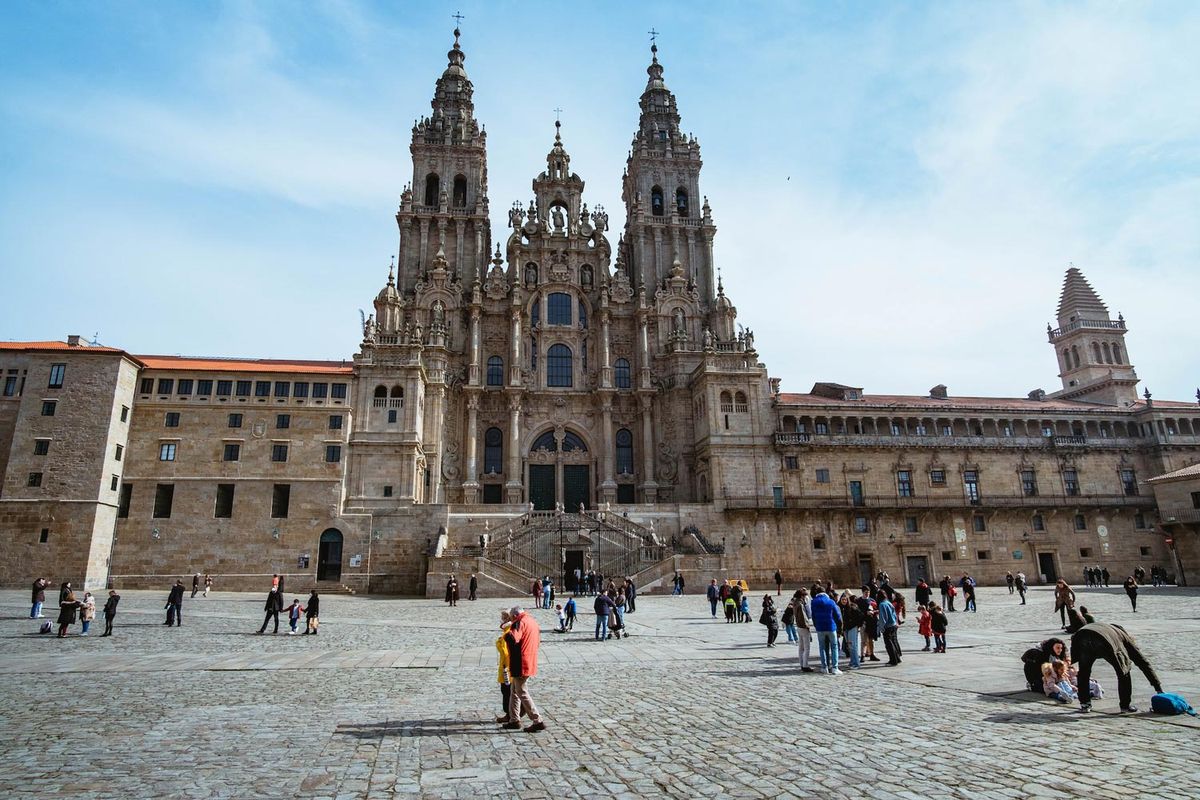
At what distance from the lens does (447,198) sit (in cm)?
5553

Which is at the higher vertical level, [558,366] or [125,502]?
[558,366]

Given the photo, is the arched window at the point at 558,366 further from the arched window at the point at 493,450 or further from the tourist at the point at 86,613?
the tourist at the point at 86,613

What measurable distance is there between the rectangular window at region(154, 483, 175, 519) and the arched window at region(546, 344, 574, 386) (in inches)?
986

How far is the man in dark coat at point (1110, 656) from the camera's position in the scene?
9.29 metres

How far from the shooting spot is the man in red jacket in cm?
909

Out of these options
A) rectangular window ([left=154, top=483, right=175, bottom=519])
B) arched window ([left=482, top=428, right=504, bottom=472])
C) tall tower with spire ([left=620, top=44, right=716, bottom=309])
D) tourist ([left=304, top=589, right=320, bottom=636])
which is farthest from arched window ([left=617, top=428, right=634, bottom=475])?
tourist ([left=304, top=589, right=320, bottom=636])

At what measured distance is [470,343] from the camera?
5200cm

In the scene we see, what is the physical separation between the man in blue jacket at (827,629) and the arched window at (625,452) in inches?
1496

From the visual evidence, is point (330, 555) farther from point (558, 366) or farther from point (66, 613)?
point (558, 366)

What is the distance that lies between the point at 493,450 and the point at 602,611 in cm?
3271

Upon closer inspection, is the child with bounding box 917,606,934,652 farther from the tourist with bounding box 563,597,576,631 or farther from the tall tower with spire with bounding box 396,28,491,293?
the tall tower with spire with bounding box 396,28,491,293

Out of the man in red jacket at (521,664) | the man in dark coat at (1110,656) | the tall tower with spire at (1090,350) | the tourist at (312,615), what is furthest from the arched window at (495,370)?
the tall tower with spire at (1090,350)

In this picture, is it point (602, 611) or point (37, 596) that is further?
point (37, 596)

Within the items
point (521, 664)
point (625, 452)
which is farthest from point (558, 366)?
point (521, 664)
